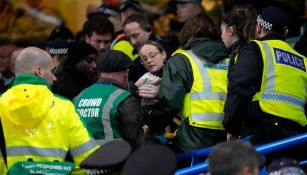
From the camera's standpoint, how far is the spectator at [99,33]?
1173 cm

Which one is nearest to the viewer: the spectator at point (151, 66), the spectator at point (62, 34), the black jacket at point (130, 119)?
the black jacket at point (130, 119)

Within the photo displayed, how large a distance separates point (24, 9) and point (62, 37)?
1.45 metres

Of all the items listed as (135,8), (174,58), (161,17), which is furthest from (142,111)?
(161,17)

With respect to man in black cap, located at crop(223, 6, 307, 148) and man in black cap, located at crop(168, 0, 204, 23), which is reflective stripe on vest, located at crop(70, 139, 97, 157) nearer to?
man in black cap, located at crop(223, 6, 307, 148)

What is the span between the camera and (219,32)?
32.3 ft

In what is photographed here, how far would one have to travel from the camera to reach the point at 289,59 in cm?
927

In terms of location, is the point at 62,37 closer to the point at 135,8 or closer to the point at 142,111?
the point at 135,8

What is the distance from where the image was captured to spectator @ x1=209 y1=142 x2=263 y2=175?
20.1 feet

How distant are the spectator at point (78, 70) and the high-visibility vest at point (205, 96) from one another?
158 centimetres

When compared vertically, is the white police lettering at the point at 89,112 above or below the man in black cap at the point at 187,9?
above

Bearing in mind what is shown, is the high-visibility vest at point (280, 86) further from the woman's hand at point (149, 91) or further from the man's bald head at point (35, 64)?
the man's bald head at point (35, 64)

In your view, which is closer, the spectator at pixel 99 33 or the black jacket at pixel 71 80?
the black jacket at pixel 71 80

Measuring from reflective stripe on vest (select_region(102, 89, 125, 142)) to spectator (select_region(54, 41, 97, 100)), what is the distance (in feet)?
6.19

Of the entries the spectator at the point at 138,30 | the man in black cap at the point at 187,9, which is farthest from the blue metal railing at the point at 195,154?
the man in black cap at the point at 187,9
